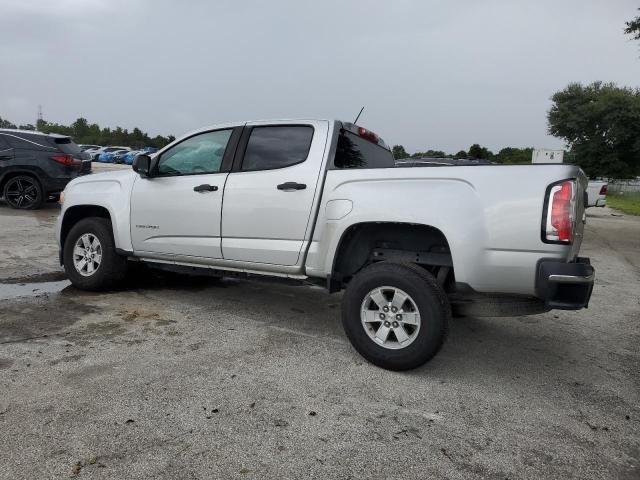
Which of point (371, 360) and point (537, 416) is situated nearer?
point (537, 416)

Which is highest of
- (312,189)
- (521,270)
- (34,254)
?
(312,189)

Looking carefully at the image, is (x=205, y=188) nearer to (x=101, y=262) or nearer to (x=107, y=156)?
(x=101, y=262)

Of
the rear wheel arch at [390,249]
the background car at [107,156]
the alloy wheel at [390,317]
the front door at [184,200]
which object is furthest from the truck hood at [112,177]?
the background car at [107,156]

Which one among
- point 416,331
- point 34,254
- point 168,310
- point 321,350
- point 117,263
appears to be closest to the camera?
point 416,331

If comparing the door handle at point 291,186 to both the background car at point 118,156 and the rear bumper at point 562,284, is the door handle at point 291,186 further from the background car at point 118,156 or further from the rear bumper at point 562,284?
the background car at point 118,156

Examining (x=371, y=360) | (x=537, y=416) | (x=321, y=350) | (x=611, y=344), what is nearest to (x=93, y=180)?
(x=321, y=350)

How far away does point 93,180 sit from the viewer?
18.1 feet

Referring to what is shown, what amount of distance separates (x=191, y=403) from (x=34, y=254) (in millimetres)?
5497

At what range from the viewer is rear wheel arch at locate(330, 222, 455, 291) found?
3.79 metres

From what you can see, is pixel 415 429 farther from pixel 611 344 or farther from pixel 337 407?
pixel 611 344

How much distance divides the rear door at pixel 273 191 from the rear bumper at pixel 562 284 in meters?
1.76

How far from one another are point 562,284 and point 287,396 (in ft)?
6.09

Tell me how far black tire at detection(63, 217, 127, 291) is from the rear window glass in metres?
7.57

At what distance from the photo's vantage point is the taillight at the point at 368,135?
15.5 feet
